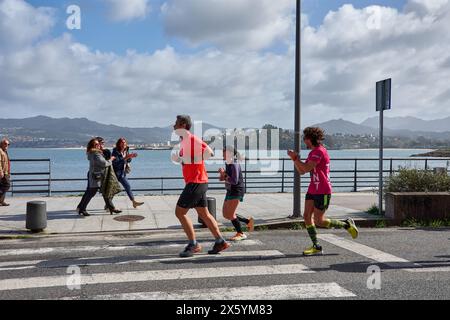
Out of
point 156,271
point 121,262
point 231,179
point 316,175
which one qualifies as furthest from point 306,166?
point 121,262

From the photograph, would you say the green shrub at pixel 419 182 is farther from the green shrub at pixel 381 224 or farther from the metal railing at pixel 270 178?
the green shrub at pixel 381 224

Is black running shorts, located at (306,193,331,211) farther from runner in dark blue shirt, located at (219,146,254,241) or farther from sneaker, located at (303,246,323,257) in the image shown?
runner in dark blue shirt, located at (219,146,254,241)

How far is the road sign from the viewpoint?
1005cm

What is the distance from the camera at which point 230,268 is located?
580 centimetres

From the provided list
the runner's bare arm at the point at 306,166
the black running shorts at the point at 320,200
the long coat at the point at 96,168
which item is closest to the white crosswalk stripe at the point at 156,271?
the black running shorts at the point at 320,200

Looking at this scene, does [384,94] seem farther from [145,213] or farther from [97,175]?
[97,175]

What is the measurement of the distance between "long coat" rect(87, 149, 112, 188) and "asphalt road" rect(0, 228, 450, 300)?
2214mm

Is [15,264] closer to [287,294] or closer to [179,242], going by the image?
[179,242]

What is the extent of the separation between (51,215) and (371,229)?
7.19 metres

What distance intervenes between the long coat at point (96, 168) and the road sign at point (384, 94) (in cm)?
652

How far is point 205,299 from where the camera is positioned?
179 inches

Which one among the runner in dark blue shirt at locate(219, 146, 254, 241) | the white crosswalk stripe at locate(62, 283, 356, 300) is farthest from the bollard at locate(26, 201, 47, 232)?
the white crosswalk stripe at locate(62, 283, 356, 300)

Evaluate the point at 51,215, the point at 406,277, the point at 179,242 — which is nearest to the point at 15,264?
the point at 179,242
